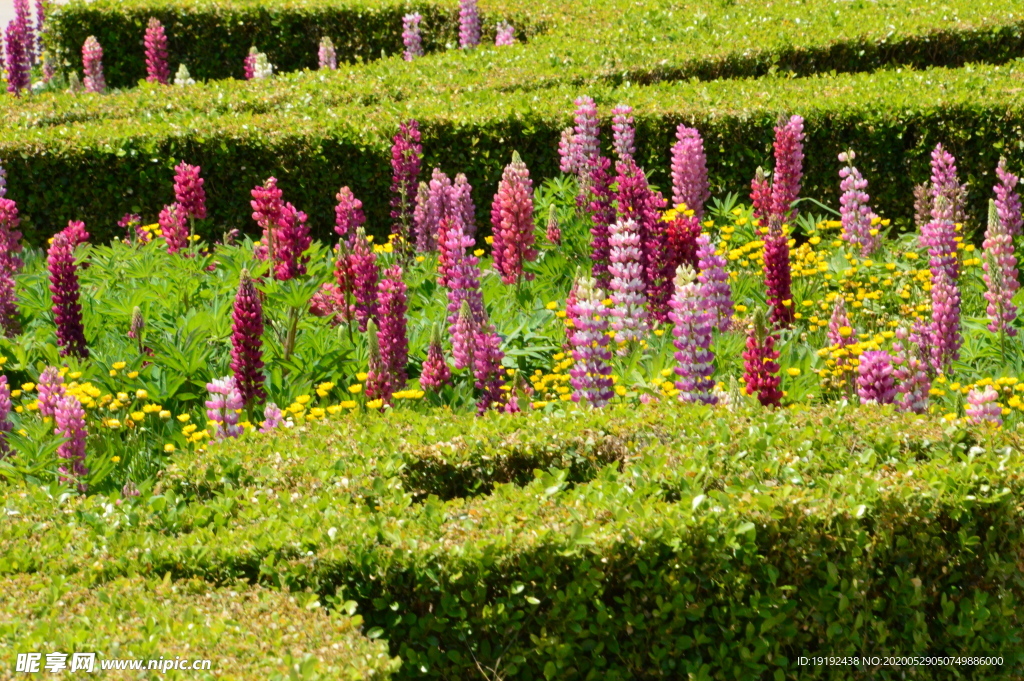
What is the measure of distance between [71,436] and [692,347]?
2.65 meters

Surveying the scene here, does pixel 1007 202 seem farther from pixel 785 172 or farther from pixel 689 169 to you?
pixel 689 169

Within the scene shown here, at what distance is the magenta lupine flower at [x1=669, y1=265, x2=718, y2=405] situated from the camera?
230 inches

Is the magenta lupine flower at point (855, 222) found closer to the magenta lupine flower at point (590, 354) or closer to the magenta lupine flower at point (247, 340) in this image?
the magenta lupine flower at point (590, 354)

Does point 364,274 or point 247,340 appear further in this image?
point 364,274

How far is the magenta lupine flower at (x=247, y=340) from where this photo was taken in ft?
19.2

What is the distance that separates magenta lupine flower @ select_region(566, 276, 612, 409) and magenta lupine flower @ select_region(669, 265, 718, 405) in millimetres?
340

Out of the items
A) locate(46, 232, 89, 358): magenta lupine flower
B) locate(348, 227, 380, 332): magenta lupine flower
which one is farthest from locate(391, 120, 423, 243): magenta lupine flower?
locate(46, 232, 89, 358): magenta lupine flower

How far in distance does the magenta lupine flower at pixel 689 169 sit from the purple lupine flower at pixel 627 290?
70.4 inches

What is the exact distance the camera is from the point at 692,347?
19.2ft

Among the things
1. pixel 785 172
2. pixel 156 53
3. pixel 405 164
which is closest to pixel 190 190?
pixel 405 164

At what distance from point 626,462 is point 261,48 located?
12541mm

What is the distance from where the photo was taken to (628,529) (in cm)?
424

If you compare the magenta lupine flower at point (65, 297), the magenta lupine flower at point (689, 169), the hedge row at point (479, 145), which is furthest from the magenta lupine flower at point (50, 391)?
the hedge row at point (479, 145)

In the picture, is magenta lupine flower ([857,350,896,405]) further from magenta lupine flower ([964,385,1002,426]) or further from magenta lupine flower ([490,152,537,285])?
magenta lupine flower ([490,152,537,285])
